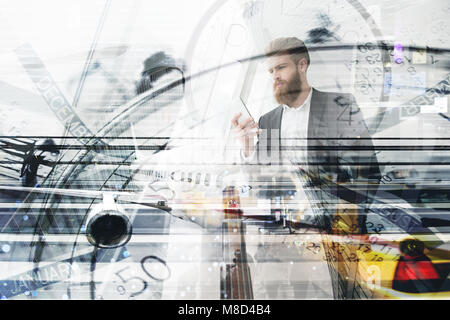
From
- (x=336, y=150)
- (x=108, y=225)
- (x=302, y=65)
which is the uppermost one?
(x=302, y=65)

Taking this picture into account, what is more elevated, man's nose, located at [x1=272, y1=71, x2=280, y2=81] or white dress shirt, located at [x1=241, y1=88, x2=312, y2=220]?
man's nose, located at [x1=272, y1=71, x2=280, y2=81]

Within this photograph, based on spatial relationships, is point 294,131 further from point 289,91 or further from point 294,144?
point 289,91

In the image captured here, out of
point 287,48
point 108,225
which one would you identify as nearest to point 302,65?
point 287,48

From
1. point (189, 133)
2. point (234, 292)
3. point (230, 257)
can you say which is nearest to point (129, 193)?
point (189, 133)

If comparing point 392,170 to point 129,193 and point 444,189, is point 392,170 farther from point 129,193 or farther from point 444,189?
point 129,193

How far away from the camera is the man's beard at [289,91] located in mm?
2035

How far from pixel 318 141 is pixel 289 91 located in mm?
334

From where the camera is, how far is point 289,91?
2.05 meters

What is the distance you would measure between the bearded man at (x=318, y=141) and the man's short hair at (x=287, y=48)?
26 mm

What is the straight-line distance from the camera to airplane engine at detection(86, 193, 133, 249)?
78.5 inches

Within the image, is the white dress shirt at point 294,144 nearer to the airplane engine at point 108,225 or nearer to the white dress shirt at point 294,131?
the white dress shirt at point 294,131

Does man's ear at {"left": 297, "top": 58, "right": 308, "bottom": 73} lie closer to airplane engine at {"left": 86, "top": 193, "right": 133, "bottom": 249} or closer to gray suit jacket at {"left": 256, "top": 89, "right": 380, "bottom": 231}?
gray suit jacket at {"left": 256, "top": 89, "right": 380, "bottom": 231}

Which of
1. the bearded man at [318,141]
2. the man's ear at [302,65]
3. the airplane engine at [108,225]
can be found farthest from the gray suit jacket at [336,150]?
the airplane engine at [108,225]

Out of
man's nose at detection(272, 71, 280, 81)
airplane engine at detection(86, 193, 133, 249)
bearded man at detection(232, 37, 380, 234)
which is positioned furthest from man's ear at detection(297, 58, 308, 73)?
A: airplane engine at detection(86, 193, 133, 249)
